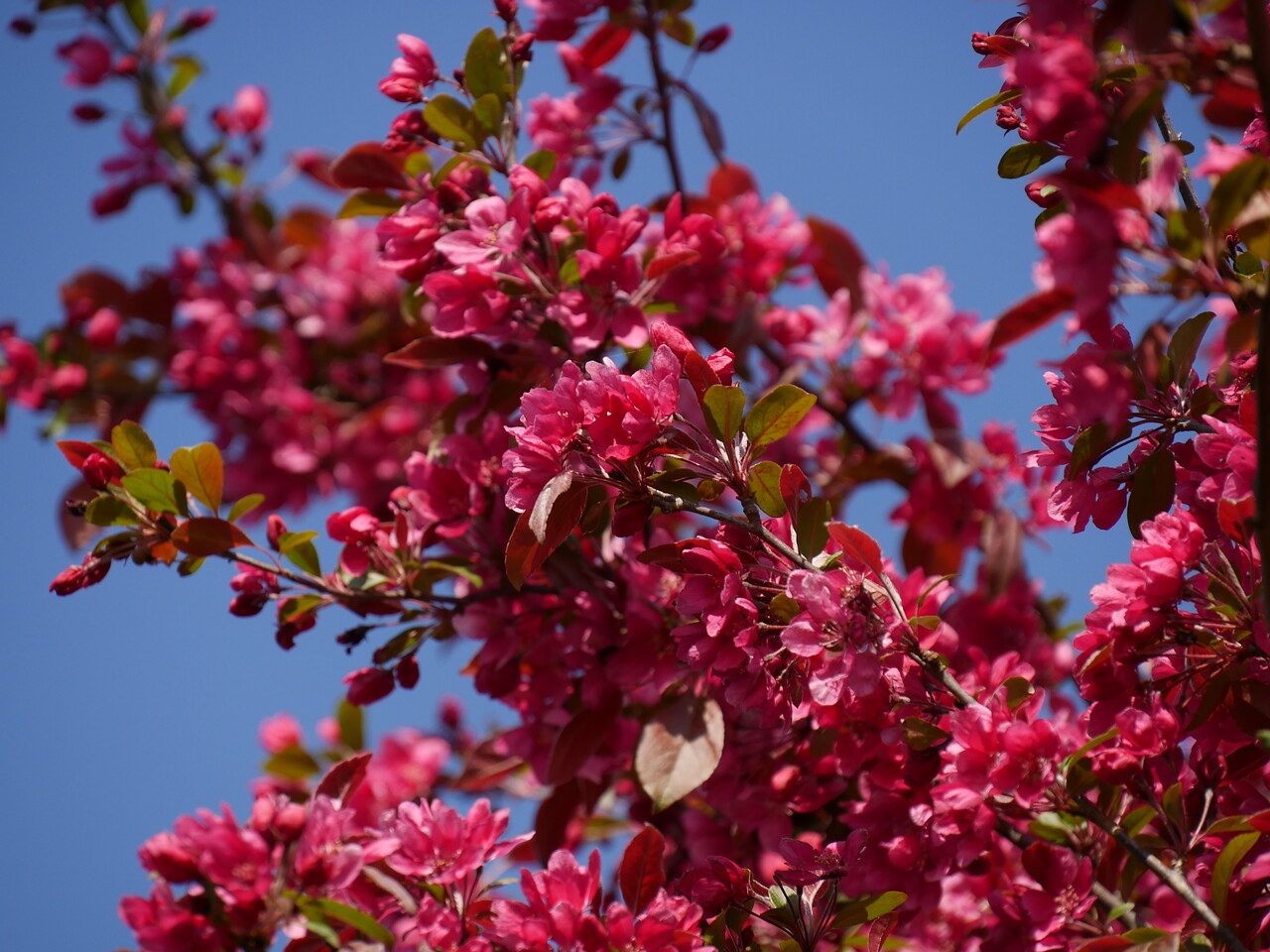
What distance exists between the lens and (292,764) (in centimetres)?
251

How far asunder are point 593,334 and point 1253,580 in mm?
919

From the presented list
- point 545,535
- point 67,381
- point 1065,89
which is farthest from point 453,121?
point 67,381

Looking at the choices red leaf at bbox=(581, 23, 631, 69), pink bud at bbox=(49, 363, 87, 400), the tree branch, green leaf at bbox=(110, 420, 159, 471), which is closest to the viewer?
the tree branch

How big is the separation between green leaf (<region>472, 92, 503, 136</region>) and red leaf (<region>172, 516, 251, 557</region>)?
2.43 ft

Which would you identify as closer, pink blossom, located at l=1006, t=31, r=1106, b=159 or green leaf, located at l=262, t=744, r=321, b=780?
pink blossom, located at l=1006, t=31, r=1106, b=159

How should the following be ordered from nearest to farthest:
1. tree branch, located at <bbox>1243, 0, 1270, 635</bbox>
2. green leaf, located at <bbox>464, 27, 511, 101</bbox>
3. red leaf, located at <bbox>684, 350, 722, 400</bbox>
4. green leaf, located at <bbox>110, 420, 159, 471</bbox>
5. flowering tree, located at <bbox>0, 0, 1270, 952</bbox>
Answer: tree branch, located at <bbox>1243, 0, 1270, 635</bbox>
flowering tree, located at <bbox>0, 0, 1270, 952</bbox>
red leaf, located at <bbox>684, 350, 722, 400</bbox>
green leaf, located at <bbox>110, 420, 159, 471</bbox>
green leaf, located at <bbox>464, 27, 511, 101</bbox>

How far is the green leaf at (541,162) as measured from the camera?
1.74 m

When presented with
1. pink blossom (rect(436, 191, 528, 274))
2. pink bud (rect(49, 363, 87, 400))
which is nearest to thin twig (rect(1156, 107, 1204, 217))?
pink blossom (rect(436, 191, 528, 274))

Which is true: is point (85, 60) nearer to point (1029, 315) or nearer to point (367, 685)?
point (367, 685)

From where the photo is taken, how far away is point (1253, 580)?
3.89ft

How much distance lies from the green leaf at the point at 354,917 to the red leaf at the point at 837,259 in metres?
1.97

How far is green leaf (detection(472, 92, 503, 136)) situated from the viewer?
1669mm

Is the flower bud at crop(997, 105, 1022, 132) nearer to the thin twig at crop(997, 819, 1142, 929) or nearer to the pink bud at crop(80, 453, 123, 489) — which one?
the thin twig at crop(997, 819, 1142, 929)

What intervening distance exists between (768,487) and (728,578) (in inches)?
5.3
